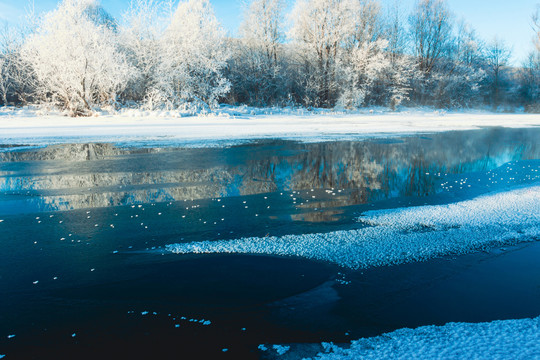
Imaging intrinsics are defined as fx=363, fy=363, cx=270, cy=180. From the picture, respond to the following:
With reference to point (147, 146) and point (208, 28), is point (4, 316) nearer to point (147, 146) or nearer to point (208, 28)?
point (147, 146)

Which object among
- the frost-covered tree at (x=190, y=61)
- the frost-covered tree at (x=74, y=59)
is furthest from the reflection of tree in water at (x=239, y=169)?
the frost-covered tree at (x=190, y=61)

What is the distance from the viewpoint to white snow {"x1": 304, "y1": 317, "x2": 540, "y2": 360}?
259 cm

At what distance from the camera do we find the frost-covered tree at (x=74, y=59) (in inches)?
1104

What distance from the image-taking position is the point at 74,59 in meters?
28.2

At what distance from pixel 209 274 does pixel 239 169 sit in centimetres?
573

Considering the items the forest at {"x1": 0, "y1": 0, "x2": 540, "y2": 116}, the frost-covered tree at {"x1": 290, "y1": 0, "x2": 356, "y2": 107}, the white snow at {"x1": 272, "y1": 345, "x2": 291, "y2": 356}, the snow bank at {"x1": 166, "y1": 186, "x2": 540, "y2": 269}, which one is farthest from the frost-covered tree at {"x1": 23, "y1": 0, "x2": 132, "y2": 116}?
the white snow at {"x1": 272, "y1": 345, "x2": 291, "y2": 356}

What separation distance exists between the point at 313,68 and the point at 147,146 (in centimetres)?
2615

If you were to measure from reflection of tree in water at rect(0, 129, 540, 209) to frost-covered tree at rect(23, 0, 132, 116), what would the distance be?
1685 cm

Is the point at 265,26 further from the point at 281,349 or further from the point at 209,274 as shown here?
the point at 281,349

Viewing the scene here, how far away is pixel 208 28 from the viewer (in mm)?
31375

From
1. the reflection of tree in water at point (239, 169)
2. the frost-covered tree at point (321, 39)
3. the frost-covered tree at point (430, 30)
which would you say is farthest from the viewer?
the frost-covered tree at point (430, 30)

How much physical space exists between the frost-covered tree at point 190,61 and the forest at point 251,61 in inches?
3.6

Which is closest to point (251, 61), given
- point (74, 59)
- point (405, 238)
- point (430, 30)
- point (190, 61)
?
point (190, 61)

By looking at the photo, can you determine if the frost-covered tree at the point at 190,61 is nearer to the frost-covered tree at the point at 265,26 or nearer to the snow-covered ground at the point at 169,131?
the snow-covered ground at the point at 169,131
